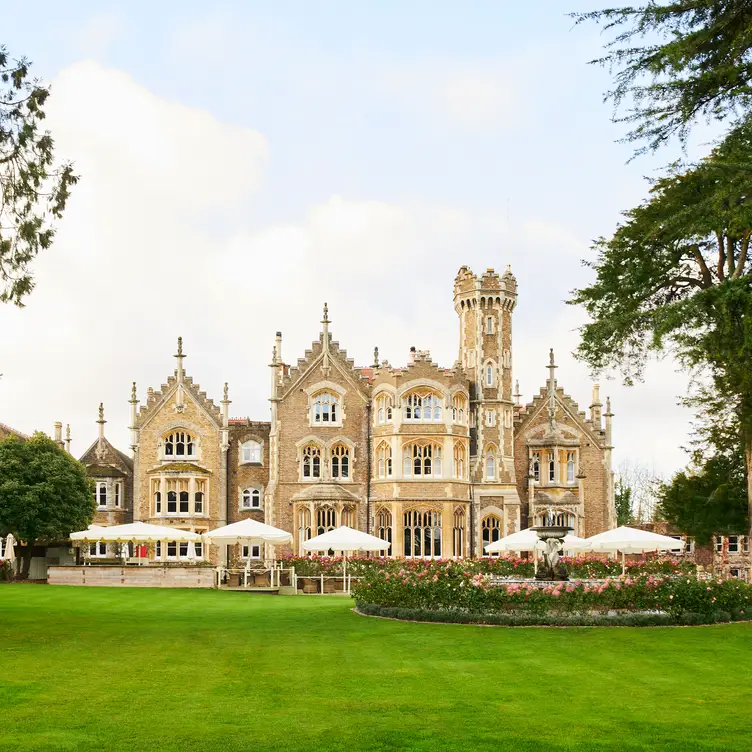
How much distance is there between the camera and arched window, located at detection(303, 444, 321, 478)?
57.8 meters

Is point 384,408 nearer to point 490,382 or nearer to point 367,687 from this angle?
point 490,382

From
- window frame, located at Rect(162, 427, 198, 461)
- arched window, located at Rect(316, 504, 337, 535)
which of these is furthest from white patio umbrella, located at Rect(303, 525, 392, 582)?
window frame, located at Rect(162, 427, 198, 461)

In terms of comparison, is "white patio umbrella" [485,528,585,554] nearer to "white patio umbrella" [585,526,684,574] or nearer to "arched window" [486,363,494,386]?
"white patio umbrella" [585,526,684,574]

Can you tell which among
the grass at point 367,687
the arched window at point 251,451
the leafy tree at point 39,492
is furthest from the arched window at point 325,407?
the grass at point 367,687

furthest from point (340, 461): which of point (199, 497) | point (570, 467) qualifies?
point (570, 467)

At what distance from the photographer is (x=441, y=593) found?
26078 mm

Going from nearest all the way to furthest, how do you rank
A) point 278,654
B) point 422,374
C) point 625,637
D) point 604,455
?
point 278,654, point 625,637, point 422,374, point 604,455

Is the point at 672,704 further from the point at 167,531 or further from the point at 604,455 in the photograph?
the point at 604,455

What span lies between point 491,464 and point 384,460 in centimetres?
567

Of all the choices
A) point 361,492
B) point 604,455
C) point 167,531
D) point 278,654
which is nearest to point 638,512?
point 604,455

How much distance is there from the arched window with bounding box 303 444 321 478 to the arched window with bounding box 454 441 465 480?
23.8 feet

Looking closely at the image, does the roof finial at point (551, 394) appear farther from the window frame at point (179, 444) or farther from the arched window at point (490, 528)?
the window frame at point (179, 444)

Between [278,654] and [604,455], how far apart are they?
43718 mm

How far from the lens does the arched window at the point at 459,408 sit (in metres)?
56.5
